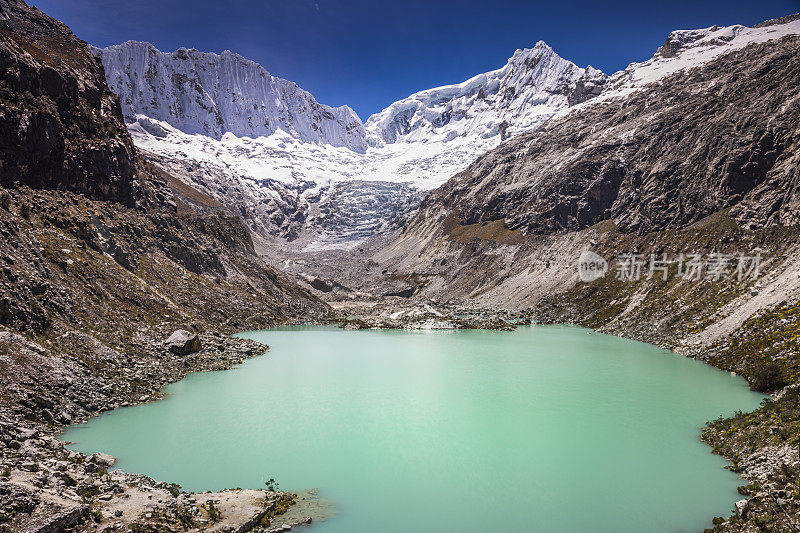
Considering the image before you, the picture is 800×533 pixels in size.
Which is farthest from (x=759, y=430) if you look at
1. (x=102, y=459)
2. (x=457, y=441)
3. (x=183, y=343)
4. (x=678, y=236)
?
(x=678, y=236)

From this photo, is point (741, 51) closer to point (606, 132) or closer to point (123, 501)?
point (606, 132)

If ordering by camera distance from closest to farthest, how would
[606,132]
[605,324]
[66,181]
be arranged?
[66,181]
[605,324]
[606,132]

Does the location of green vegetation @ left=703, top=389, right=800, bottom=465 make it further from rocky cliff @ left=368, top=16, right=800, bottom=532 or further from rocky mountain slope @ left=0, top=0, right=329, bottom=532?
rocky mountain slope @ left=0, top=0, right=329, bottom=532

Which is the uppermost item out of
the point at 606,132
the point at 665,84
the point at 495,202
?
the point at 665,84

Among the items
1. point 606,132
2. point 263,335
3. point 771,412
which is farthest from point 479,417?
point 606,132

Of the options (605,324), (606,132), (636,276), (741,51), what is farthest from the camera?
(606,132)

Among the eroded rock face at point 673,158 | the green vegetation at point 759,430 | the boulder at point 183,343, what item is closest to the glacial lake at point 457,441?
the green vegetation at point 759,430

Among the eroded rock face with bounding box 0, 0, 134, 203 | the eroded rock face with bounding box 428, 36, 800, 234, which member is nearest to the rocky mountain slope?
the eroded rock face with bounding box 0, 0, 134, 203
